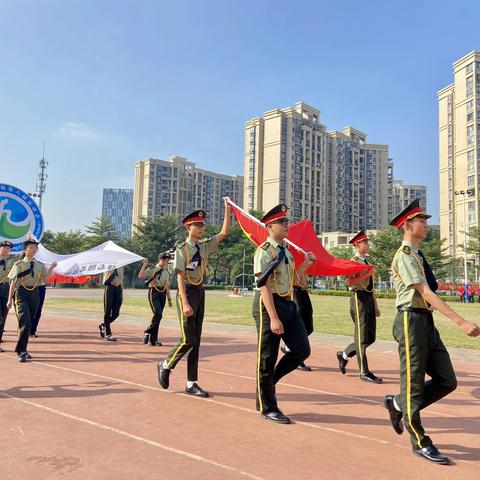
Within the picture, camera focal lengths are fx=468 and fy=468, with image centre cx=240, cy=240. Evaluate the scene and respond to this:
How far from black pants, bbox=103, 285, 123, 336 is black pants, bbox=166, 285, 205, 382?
19.2ft

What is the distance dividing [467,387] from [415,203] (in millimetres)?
4122

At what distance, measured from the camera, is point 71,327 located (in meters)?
14.0

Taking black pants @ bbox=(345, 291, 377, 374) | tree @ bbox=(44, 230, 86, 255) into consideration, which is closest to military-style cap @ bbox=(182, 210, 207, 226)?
black pants @ bbox=(345, 291, 377, 374)

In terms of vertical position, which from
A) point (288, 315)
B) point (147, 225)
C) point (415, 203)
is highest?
point (147, 225)

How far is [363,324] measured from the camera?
713 centimetres

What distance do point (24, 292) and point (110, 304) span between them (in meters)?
3.22

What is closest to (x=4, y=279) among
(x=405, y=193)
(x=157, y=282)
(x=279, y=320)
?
(x=157, y=282)

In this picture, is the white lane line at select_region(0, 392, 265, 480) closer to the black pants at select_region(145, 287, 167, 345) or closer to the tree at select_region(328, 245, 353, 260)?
the black pants at select_region(145, 287, 167, 345)

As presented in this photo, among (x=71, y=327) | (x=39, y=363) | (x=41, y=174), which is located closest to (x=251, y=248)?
(x=41, y=174)

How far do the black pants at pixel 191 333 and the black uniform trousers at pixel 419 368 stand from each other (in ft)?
8.84

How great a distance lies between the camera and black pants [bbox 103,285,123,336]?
11.3m

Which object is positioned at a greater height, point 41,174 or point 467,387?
point 41,174

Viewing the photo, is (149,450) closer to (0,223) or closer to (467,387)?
(467,387)

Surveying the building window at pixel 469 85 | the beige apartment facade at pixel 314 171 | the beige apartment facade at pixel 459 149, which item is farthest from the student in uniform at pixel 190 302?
the beige apartment facade at pixel 314 171
